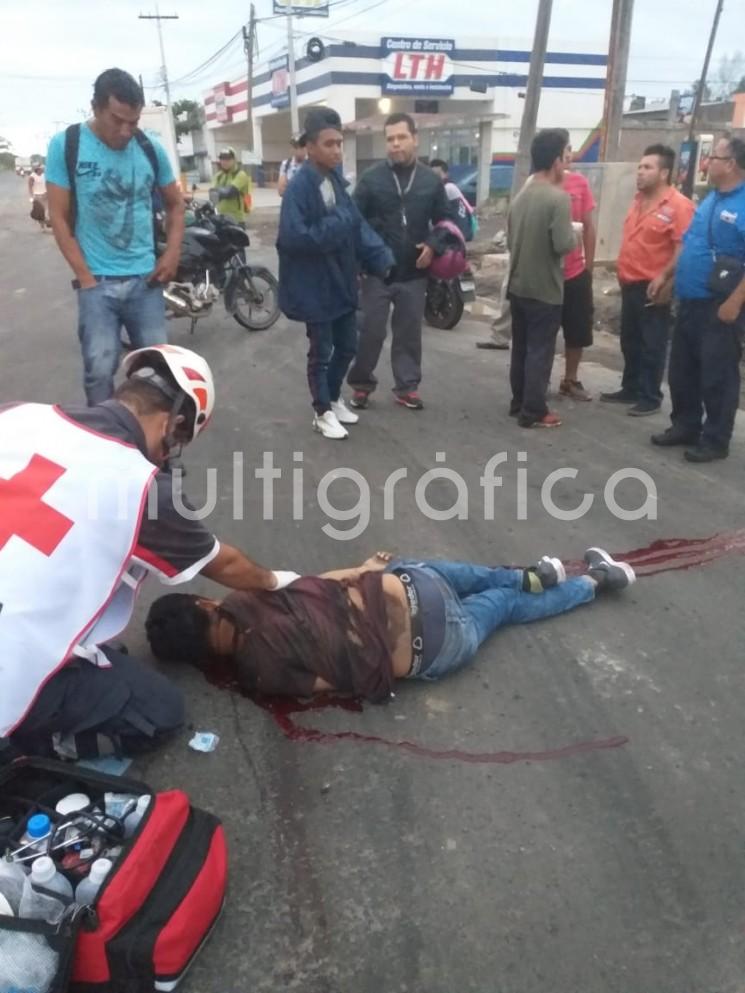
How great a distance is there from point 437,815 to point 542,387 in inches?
151

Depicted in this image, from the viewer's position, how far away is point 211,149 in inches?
2303

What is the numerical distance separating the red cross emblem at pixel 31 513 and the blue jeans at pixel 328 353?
3.33 meters

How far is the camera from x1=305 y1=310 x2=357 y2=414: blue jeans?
541cm

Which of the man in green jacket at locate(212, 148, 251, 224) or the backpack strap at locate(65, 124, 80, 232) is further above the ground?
the backpack strap at locate(65, 124, 80, 232)

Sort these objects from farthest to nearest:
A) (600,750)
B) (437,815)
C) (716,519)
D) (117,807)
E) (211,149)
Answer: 1. (211,149)
2. (716,519)
3. (600,750)
4. (437,815)
5. (117,807)

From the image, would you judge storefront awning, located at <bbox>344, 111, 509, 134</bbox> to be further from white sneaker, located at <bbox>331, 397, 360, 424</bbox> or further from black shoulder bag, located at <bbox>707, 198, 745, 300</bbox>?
black shoulder bag, located at <bbox>707, 198, 745, 300</bbox>

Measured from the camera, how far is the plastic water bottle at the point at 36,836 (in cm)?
198

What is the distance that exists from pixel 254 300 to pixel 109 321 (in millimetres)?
→ 4548

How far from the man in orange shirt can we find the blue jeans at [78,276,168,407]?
3.41 meters

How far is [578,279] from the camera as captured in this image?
20.2 feet

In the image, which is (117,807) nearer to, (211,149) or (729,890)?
(729,890)

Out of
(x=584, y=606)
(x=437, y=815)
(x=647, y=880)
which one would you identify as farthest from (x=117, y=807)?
(x=584, y=606)

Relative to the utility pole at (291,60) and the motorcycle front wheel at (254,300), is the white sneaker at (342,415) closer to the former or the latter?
the motorcycle front wheel at (254,300)

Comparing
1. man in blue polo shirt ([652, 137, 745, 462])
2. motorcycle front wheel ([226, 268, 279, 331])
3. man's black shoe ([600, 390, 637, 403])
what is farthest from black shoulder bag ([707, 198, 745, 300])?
motorcycle front wheel ([226, 268, 279, 331])
